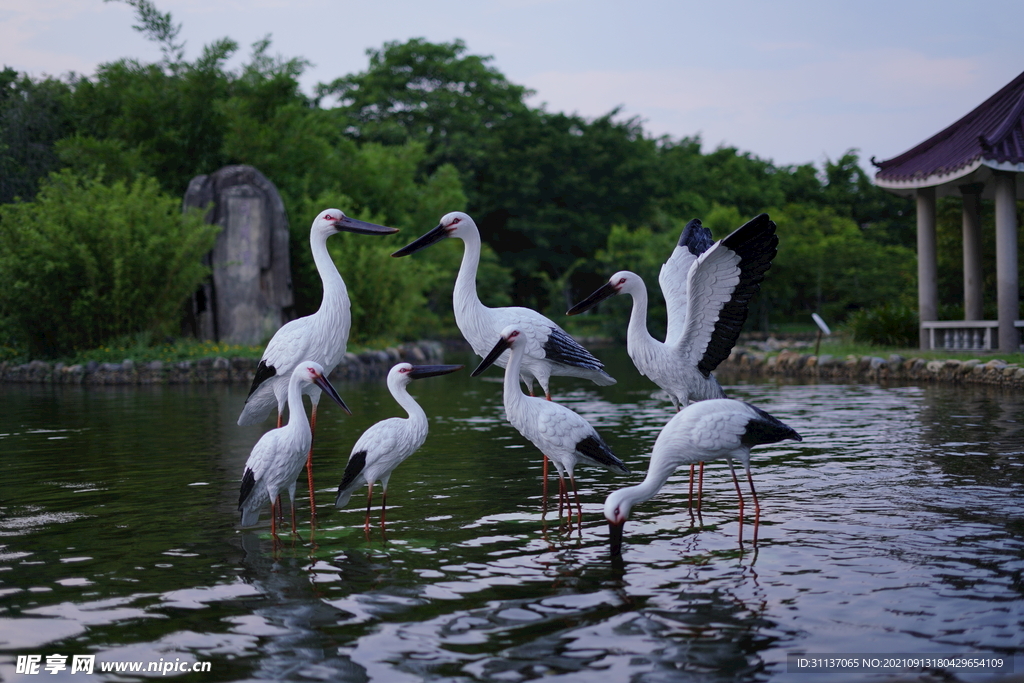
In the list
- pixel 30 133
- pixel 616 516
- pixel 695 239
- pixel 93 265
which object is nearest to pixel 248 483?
pixel 616 516

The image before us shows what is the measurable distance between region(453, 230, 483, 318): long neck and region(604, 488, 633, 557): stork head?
2.07 m

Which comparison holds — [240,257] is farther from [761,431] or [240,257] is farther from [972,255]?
[761,431]

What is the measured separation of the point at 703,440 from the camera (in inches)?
216

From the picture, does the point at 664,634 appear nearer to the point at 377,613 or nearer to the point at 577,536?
the point at 377,613

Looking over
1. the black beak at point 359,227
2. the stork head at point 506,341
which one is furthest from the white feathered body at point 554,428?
the black beak at point 359,227

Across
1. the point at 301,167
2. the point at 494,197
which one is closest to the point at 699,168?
the point at 494,197

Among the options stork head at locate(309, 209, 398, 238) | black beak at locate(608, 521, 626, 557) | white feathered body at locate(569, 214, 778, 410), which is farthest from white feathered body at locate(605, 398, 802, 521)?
stork head at locate(309, 209, 398, 238)

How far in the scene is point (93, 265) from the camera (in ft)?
67.8

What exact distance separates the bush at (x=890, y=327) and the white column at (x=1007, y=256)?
3.88m

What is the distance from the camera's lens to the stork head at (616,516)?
16.9ft

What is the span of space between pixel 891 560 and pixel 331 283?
441 centimetres

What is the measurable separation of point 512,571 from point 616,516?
68 centimetres

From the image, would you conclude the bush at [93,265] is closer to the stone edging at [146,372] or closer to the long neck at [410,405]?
the stone edging at [146,372]

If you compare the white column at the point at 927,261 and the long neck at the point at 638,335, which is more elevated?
the white column at the point at 927,261
